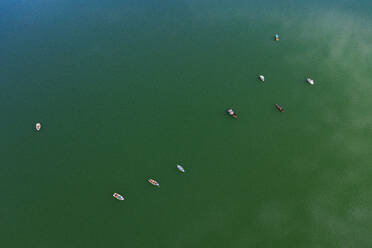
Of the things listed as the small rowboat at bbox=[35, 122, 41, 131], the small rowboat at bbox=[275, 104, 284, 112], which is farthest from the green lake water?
the small rowboat at bbox=[275, 104, 284, 112]

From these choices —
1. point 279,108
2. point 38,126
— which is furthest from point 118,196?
point 279,108

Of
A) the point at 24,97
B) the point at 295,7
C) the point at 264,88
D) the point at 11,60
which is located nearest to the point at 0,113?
the point at 24,97

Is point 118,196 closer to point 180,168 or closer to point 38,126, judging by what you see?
point 180,168

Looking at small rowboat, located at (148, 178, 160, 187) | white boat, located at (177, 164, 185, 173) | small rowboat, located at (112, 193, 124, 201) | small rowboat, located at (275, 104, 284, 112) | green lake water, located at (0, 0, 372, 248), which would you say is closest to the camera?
green lake water, located at (0, 0, 372, 248)

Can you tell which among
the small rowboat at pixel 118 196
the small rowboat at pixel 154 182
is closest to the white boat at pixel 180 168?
the small rowboat at pixel 154 182

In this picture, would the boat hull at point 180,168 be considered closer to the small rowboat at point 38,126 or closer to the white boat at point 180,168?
the white boat at point 180,168

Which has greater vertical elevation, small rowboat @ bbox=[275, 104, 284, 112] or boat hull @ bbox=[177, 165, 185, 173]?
small rowboat @ bbox=[275, 104, 284, 112]

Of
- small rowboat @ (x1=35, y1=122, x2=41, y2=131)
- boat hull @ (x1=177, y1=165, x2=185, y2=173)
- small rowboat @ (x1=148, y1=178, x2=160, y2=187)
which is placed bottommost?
small rowboat @ (x1=148, y1=178, x2=160, y2=187)

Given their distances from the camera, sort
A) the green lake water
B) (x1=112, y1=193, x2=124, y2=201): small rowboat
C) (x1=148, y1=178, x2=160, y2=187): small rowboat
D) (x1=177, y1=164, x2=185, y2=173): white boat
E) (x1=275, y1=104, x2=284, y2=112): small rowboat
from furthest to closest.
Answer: (x1=275, y1=104, x2=284, y2=112): small rowboat < (x1=177, y1=164, x2=185, y2=173): white boat < (x1=148, y1=178, x2=160, y2=187): small rowboat < (x1=112, y1=193, x2=124, y2=201): small rowboat < the green lake water

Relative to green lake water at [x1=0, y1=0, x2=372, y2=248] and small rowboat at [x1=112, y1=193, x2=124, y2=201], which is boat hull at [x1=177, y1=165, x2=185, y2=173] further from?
small rowboat at [x1=112, y1=193, x2=124, y2=201]
